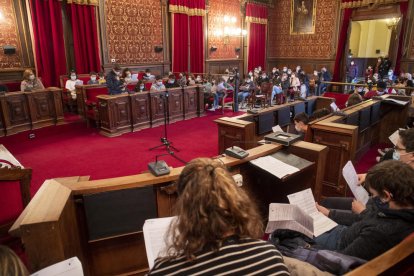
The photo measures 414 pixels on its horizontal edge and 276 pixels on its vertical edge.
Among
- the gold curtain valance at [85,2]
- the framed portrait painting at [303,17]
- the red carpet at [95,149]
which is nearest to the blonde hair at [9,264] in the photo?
the red carpet at [95,149]

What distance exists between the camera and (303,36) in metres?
13.2

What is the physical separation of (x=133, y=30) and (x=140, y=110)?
4.04 meters

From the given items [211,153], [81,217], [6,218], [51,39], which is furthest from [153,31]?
[81,217]

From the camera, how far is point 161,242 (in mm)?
1529

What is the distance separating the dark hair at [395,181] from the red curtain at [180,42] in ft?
Answer: 32.6

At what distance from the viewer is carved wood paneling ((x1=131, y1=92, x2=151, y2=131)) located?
21.9 feet

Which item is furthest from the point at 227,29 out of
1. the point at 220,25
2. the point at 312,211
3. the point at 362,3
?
the point at 312,211

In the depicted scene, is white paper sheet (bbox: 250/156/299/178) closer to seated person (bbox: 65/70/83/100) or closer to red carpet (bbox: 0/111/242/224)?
red carpet (bbox: 0/111/242/224)

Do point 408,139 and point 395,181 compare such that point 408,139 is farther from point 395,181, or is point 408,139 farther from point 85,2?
point 85,2

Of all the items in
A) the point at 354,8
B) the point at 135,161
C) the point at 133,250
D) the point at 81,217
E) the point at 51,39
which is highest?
the point at 354,8

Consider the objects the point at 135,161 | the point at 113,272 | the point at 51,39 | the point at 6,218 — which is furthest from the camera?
the point at 51,39

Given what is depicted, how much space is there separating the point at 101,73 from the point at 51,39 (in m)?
1.53

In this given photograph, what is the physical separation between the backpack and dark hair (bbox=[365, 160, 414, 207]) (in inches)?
16.7

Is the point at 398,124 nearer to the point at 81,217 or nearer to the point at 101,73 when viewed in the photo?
the point at 81,217
